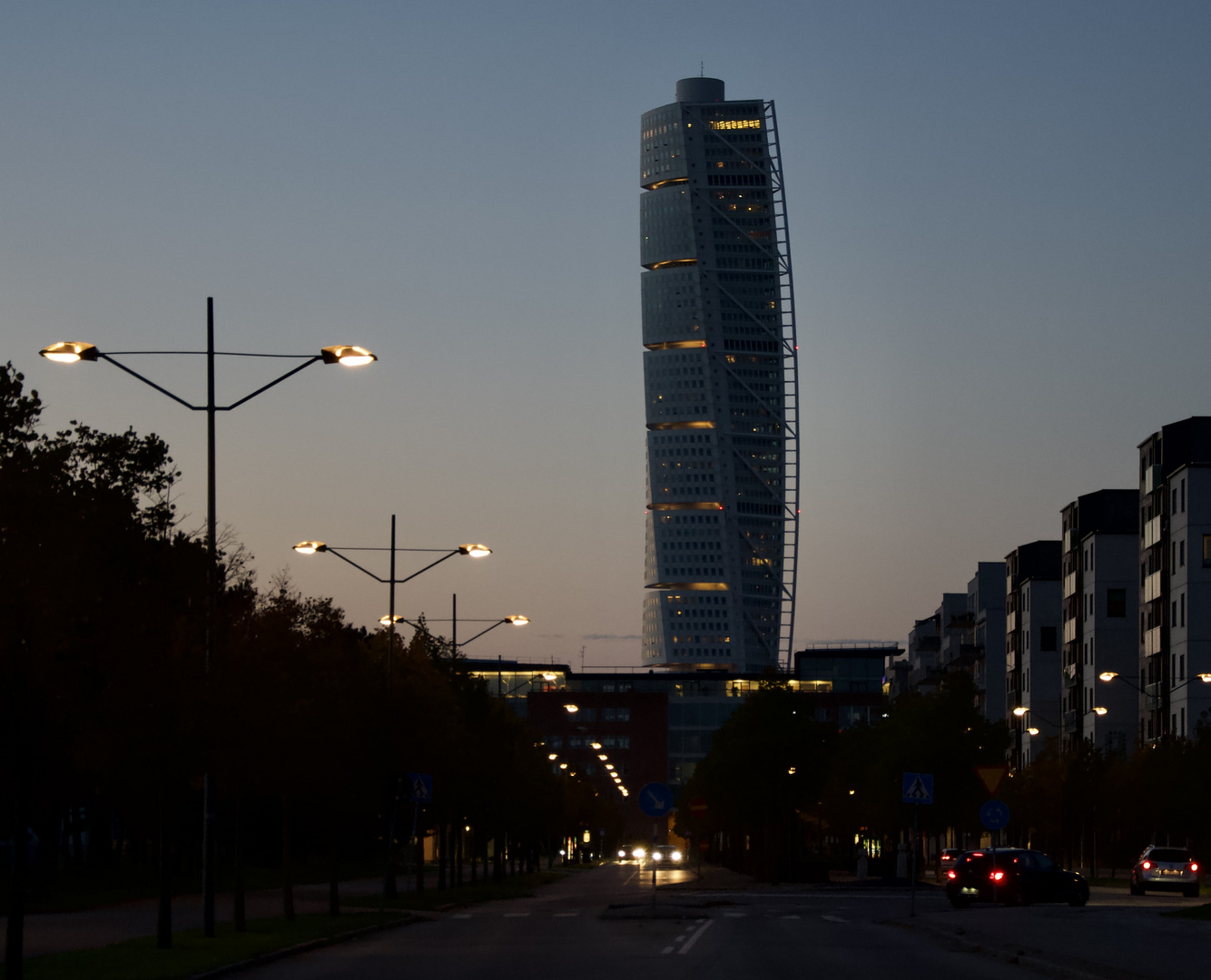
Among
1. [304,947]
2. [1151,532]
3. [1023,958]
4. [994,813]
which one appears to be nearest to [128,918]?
[304,947]

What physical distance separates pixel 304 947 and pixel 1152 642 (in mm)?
94759

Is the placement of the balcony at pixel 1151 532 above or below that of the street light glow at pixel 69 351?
above

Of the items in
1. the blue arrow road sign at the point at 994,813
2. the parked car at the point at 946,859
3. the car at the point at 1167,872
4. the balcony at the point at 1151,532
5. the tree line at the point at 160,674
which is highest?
the balcony at the point at 1151,532

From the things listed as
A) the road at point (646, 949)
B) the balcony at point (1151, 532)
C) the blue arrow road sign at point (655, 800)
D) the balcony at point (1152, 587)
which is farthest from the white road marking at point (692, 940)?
the balcony at point (1151, 532)

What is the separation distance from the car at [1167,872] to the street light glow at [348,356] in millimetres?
43551

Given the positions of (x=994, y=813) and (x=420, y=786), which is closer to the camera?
(x=420, y=786)

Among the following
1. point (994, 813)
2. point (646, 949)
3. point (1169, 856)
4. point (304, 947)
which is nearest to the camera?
point (646, 949)

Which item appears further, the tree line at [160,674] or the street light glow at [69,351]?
the street light glow at [69,351]

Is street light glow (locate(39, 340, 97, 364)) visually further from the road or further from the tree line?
the road

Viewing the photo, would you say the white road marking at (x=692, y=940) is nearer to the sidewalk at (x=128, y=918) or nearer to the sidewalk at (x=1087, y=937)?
the sidewalk at (x=1087, y=937)

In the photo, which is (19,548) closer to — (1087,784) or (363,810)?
(363,810)

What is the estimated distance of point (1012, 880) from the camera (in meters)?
46.6

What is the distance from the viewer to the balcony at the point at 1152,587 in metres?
113

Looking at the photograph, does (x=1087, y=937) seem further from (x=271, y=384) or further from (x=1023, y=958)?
(x=271, y=384)
